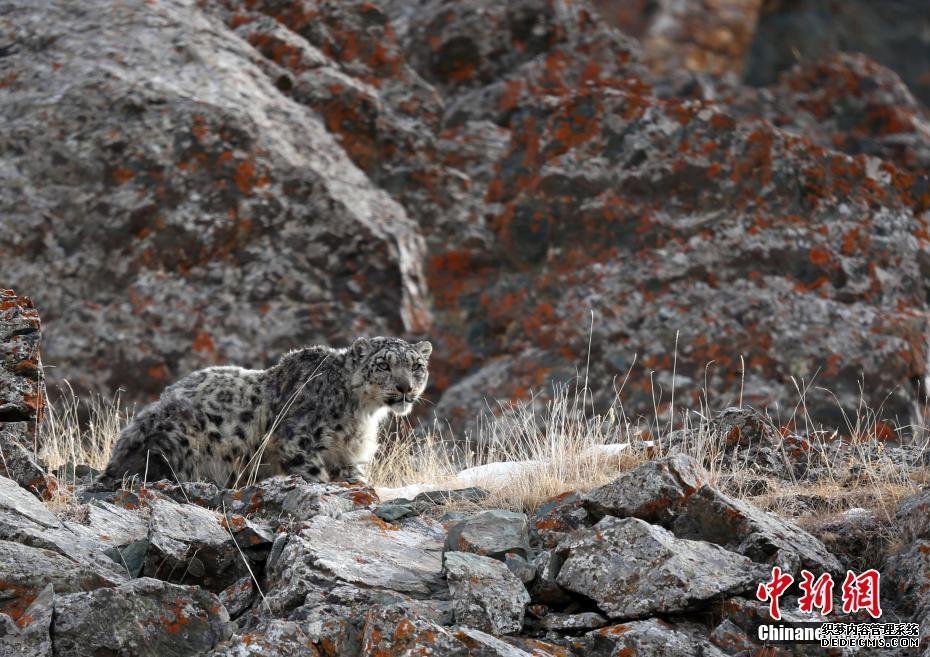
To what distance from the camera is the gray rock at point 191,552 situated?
664 cm

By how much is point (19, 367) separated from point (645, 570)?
178 inches

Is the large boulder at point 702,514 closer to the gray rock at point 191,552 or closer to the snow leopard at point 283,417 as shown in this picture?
the gray rock at point 191,552

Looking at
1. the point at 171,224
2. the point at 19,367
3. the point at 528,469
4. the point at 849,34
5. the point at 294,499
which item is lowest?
the point at 849,34

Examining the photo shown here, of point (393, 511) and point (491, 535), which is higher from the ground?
point (491, 535)

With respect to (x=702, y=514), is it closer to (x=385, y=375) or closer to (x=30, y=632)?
(x=30, y=632)

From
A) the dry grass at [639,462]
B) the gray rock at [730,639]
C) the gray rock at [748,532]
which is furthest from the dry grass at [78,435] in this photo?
the gray rock at [730,639]

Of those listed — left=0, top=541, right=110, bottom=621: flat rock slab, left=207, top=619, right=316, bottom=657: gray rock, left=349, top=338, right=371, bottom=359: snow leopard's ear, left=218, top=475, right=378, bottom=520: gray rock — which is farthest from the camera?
left=349, top=338, right=371, bottom=359: snow leopard's ear

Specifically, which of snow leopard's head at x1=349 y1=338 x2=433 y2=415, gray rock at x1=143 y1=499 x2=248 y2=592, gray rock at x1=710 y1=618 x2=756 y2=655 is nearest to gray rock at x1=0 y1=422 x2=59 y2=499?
gray rock at x1=143 y1=499 x2=248 y2=592

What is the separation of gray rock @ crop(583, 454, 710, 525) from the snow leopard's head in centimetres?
350

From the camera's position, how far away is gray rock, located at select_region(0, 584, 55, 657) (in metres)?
5.57

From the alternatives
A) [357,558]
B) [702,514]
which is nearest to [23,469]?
[357,558]

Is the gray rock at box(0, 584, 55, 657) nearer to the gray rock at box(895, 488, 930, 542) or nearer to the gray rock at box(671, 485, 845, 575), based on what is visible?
the gray rock at box(671, 485, 845, 575)

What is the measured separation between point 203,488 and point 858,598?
433 cm

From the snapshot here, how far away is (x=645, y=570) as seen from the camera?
21.4 ft
